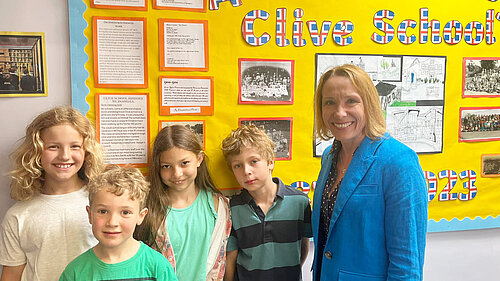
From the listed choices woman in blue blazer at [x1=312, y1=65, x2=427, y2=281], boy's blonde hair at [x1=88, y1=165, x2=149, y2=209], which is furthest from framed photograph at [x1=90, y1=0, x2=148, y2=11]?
woman in blue blazer at [x1=312, y1=65, x2=427, y2=281]

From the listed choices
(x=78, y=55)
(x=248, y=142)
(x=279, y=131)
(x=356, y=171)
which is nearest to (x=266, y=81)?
(x=279, y=131)

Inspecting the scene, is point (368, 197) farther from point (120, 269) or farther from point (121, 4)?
point (121, 4)

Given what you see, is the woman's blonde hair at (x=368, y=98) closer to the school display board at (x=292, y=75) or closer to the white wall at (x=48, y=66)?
the school display board at (x=292, y=75)

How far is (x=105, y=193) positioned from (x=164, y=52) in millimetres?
726

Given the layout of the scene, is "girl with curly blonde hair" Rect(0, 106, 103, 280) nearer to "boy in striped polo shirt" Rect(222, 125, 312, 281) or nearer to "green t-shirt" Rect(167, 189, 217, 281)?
"green t-shirt" Rect(167, 189, 217, 281)

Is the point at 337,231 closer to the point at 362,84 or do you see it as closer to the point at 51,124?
the point at 362,84

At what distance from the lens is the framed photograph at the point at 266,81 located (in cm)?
192

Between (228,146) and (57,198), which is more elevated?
(228,146)

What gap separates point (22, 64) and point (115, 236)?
2.84 feet

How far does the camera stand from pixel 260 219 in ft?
5.83

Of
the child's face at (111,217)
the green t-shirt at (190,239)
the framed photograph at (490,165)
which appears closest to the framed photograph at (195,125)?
the green t-shirt at (190,239)

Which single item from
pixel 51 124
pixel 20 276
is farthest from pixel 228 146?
pixel 20 276

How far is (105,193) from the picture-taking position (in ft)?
4.49

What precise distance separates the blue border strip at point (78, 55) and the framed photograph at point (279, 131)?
72cm
